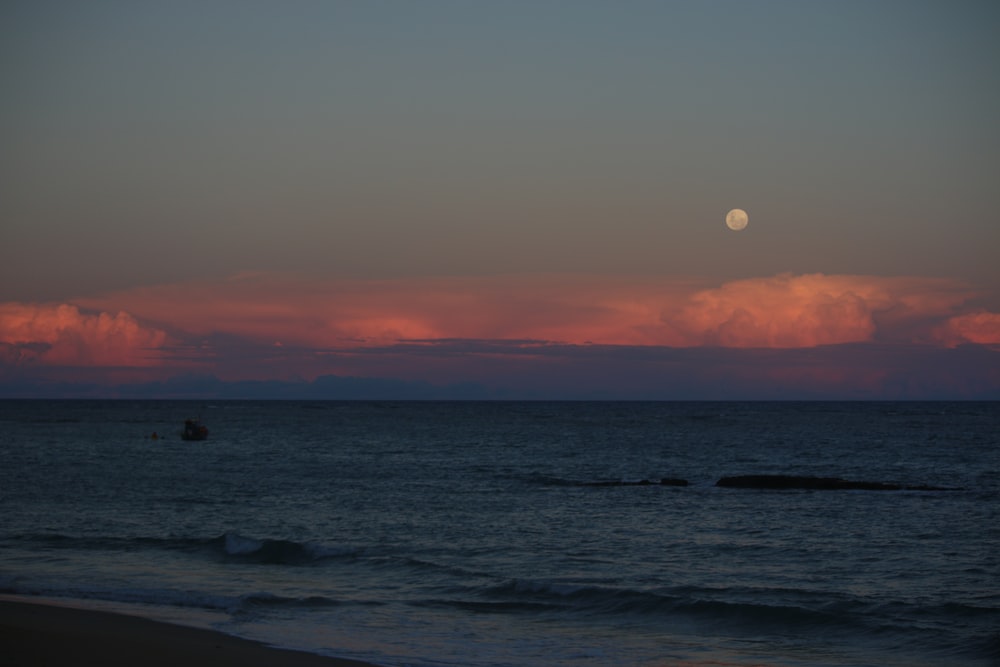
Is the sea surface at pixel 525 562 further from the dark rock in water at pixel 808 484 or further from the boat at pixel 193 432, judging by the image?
the boat at pixel 193 432

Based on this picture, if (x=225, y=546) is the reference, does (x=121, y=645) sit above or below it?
above

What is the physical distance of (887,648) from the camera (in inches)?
674

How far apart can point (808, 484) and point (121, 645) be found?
33.5 metres

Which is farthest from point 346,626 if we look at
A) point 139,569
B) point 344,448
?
point 344,448

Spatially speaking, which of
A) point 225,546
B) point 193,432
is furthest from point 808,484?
point 193,432

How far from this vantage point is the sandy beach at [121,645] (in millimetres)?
14273

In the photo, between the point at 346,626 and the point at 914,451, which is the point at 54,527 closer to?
the point at 346,626

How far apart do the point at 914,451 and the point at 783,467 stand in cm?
1685

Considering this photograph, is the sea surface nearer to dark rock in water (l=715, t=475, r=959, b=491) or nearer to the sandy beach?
the sandy beach

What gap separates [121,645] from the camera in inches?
600

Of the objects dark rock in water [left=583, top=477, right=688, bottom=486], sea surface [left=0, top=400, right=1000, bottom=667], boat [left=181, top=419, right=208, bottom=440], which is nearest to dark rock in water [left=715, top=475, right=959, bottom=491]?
sea surface [left=0, top=400, right=1000, bottom=667]

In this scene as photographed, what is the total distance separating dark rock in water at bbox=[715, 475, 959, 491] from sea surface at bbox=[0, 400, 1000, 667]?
1.15 m

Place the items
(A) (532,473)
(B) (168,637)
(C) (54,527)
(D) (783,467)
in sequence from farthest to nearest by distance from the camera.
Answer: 1. (D) (783,467)
2. (A) (532,473)
3. (C) (54,527)
4. (B) (168,637)

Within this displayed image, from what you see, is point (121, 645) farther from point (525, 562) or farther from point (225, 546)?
point (525, 562)
